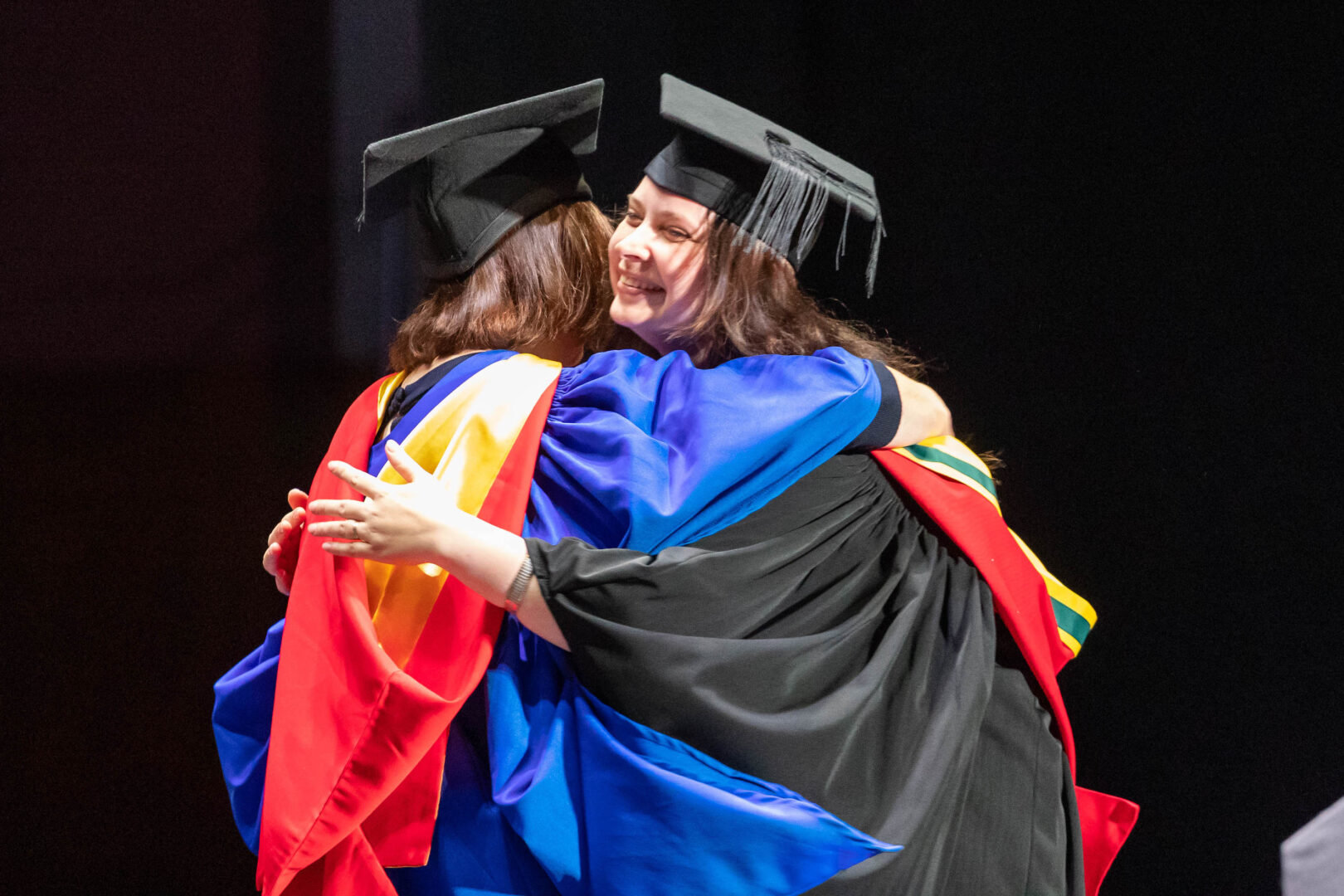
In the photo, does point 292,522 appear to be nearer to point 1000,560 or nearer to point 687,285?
point 687,285

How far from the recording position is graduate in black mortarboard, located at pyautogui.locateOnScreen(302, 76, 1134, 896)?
1.26 metres

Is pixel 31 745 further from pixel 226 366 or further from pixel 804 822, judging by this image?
pixel 804 822

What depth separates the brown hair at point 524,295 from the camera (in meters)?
1.59

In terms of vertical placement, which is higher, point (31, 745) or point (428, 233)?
point (428, 233)

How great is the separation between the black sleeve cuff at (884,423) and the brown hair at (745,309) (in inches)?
6.2

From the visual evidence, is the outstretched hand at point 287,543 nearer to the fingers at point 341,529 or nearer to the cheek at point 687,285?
the fingers at point 341,529

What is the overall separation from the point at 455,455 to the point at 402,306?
88 cm

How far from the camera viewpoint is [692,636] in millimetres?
1269

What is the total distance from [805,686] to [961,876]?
323 millimetres

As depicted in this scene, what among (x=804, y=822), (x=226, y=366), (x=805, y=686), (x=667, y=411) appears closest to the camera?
(x=804, y=822)

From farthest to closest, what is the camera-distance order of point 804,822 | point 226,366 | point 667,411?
point 226,366, point 667,411, point 804,822

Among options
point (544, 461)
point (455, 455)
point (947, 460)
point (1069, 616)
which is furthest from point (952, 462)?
point (455, 455)

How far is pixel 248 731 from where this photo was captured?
4.84ft

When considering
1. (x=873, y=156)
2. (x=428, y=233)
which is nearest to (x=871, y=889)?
(x=428, y=233)
